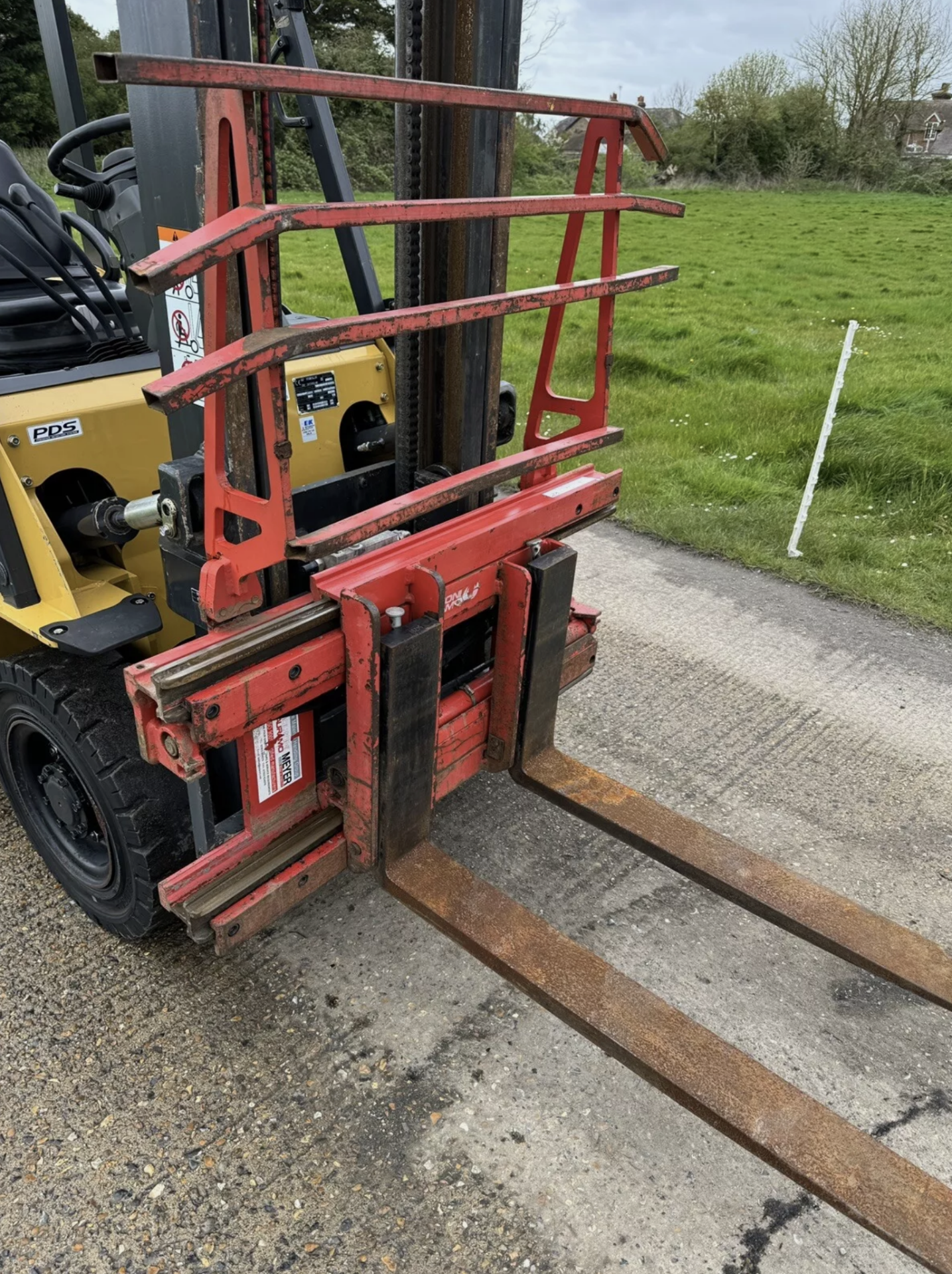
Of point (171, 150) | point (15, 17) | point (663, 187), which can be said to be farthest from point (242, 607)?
point (663, 187)

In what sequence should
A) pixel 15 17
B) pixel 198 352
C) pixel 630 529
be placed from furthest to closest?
pixel 15 17
pixel 630 529
pixel 198 352

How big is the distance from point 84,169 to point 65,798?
232 cm

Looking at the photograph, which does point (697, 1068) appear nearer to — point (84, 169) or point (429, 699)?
point (429, 699)

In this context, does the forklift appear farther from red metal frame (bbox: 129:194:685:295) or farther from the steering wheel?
the steering wheel

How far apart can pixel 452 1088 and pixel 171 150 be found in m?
2.47

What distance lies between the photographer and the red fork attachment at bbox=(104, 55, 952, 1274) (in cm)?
181

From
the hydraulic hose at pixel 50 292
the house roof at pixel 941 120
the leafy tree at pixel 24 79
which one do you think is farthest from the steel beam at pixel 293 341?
the house roof at pixel 941 120

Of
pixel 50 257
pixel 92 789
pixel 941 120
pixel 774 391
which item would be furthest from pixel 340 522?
pixel 941 120

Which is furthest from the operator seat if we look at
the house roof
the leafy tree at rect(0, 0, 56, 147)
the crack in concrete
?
the house roof

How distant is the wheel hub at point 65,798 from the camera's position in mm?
2943

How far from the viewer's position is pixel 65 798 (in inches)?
116

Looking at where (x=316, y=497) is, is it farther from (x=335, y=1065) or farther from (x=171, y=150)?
(x=335, y=1065)

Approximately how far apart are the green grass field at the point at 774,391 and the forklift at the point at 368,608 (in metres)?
3.31

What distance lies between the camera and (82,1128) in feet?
7.97
